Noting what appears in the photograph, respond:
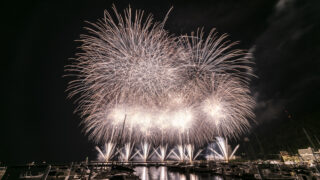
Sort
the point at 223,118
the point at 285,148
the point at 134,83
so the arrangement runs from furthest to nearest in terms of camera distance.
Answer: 1. the point at 285,148
2. the point at 223,118
3. the point at 134,83

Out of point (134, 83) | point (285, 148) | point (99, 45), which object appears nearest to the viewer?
point (99, 45)

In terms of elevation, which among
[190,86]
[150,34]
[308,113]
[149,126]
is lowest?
[149,126]

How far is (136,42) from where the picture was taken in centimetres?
1827

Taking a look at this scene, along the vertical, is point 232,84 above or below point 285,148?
below

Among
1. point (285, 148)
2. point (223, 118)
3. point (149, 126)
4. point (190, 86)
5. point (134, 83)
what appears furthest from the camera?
point (285, 148)

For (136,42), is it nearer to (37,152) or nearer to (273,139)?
(273,139)

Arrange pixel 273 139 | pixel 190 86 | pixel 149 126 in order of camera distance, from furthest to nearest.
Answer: pixel 273 139, pixel 149 126, pixel 190 86

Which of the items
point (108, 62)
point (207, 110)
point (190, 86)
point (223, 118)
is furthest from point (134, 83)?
point (223, 118)

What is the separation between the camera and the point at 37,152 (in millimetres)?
127312

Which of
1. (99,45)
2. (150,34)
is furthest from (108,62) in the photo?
(150,34)

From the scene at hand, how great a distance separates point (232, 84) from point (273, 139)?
13000 centimetres

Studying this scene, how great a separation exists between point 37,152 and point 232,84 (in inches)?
6388

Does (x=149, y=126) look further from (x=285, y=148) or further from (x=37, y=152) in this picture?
(x=37, y=152)

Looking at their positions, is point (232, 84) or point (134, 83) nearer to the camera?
point (134, 83)
